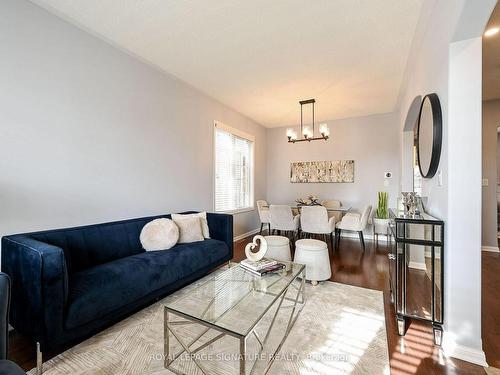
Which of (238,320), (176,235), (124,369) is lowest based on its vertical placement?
(124,369)

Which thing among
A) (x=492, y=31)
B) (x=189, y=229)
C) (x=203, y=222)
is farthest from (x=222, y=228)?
(x=492, y=31)

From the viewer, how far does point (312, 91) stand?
3842 mm

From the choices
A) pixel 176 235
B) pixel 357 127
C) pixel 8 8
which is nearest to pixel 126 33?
pixel 8 8

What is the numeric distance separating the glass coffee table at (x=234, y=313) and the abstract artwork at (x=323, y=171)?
12.6ft

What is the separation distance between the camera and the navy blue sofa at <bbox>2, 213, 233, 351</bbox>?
1.42 m

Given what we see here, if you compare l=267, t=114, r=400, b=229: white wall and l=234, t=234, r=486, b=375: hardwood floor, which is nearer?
l=234, t=234, r=486, b=375: hardwood floor

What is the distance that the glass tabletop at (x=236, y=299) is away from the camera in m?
1.29

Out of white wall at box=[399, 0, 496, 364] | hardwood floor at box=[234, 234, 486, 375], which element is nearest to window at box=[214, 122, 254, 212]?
hardwood floor at box=[234, 234, 486, 375]

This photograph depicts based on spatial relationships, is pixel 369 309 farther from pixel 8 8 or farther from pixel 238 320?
pixel 8 8

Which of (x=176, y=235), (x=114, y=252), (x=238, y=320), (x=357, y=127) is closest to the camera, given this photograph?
(x=238, y=320)

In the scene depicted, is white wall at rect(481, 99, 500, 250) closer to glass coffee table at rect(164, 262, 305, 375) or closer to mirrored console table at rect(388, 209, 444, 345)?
mirrored console table at rect(388, 209, 444, 345)

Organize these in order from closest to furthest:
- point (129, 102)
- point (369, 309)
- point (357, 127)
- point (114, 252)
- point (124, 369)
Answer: point (124, 369), point (369, 309), point (114, 252), point (129, 102), point (357, 127)

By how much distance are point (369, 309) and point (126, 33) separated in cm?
364

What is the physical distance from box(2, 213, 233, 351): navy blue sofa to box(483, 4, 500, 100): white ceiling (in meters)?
3.53
